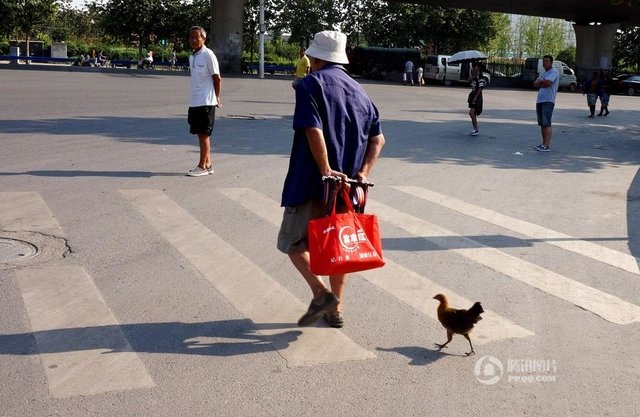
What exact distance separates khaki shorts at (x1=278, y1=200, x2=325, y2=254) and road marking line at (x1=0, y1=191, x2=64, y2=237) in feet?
9.78

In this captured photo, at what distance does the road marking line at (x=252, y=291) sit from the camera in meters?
4.70

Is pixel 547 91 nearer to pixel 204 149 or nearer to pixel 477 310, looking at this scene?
pixel 204 149

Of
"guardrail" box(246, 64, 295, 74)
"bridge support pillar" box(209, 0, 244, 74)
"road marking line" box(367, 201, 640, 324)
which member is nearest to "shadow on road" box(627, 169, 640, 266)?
"road marking line" box(367, 201, 640, 324)

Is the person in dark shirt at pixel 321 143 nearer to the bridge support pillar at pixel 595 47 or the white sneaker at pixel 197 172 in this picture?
the white sneaker at pixel 197 172

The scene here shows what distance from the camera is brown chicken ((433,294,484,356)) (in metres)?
4.61

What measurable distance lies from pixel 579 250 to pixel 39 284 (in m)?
4.83

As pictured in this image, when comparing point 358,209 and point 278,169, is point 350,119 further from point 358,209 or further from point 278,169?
point 278,169

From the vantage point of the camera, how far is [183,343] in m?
4.70

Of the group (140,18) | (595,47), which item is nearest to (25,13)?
(140,18)

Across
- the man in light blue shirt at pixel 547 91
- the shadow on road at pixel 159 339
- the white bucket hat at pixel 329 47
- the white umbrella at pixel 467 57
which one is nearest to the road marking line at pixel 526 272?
the shadow on road at pixel 159 339

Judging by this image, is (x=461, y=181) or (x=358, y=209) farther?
(x=461, y=181)

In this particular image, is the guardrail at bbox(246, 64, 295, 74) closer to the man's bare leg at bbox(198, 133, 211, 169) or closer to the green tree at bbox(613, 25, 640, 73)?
the green tree at bbox(613, 25, 640, 73)

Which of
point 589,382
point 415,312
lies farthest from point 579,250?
point 589,382

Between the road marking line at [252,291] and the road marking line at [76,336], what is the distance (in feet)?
2.88
